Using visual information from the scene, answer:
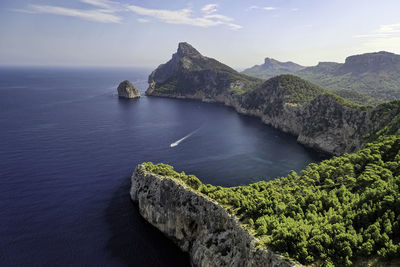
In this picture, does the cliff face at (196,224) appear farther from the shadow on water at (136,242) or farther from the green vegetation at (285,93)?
the green vegetation at (285,93)

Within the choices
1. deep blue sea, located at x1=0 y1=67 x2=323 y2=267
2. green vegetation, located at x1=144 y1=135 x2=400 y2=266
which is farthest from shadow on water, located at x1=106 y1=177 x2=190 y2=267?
green vegetation, located at x1=144 y1=135 x2=400 y2=266

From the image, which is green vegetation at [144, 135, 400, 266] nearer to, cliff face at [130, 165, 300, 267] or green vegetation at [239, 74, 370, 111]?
cliff face at [130, 165, 300, 267]

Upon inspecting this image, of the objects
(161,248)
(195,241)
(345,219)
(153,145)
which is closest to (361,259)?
(345,219)

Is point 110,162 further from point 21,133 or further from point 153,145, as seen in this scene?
point 21,133

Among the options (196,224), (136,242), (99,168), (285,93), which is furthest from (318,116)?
(136,242)

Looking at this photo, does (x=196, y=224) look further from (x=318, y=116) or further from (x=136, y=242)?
(x=318, y=116)
